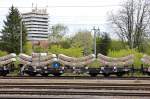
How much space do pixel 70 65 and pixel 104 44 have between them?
155ft

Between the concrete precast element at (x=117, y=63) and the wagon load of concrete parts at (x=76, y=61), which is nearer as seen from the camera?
the concrete precast element at (x=117, y=63)

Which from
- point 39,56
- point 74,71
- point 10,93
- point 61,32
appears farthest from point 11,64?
point 61,32

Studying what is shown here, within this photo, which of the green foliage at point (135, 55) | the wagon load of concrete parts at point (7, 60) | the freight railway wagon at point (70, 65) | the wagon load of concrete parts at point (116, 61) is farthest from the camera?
the green foliage at point (135, 55)

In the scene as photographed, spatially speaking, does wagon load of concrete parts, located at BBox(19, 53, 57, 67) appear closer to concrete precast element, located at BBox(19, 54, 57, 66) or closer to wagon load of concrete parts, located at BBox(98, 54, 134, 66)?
concrete precast element, located at BBox(19, 54, 57, 66)

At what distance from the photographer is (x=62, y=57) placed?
116 feet

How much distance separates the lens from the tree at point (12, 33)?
2911 inches

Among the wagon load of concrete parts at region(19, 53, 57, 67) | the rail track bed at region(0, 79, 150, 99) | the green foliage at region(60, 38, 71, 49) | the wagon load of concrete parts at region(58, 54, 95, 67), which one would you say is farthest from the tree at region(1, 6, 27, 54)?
the rail track bed at region(0, 79, 150, 99)

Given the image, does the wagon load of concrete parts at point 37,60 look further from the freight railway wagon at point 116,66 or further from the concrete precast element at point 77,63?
the freight railway wagon at point 116,66

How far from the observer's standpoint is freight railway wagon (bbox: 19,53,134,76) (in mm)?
31661

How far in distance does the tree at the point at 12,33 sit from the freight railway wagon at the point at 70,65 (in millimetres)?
38438

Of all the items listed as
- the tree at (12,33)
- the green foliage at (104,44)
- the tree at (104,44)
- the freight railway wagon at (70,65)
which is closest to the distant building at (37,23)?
the tree at (104,44)

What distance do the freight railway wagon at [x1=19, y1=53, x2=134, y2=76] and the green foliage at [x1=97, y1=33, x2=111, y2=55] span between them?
44.6 metres

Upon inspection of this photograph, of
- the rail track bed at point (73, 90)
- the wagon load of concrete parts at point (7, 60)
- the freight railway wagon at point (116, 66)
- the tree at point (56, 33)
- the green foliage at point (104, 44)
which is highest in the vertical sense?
the tree at point (56, 33)

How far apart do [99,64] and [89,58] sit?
1338 millimetres
